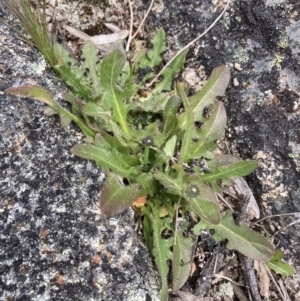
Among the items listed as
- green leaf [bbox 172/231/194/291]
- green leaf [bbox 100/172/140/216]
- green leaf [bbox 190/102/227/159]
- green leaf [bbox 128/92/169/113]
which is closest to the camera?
green leaf [bbox 100/172/140/216]

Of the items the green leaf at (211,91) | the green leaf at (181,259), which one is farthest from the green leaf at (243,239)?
the green leaf at (211,91)

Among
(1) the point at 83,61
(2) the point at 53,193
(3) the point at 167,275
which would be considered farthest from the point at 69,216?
(1) the point at 83,61

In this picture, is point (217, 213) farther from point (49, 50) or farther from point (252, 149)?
point (49, 50)

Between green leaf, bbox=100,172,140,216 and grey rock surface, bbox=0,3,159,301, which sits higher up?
green leaf, bbox=100,172,140,216

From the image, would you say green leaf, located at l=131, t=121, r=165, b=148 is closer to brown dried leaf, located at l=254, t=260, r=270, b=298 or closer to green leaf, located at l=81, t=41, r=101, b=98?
green leaf, located at l=81, t=41, r=101, b=98

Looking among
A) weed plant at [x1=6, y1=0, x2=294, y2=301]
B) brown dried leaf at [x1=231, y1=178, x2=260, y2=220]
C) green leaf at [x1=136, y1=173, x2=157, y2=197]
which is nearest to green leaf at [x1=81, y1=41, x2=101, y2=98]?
weed plant at [x1=6, y1=0, x2=294, y2=301]

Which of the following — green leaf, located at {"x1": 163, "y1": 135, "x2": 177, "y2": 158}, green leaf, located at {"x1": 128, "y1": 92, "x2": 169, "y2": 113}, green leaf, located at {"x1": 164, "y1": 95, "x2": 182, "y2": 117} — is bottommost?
green leaf, located at {"x1": 128, "y1": 92, "x2": 169, "y2": 113}

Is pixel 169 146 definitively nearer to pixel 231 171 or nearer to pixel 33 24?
pixel 231 171
